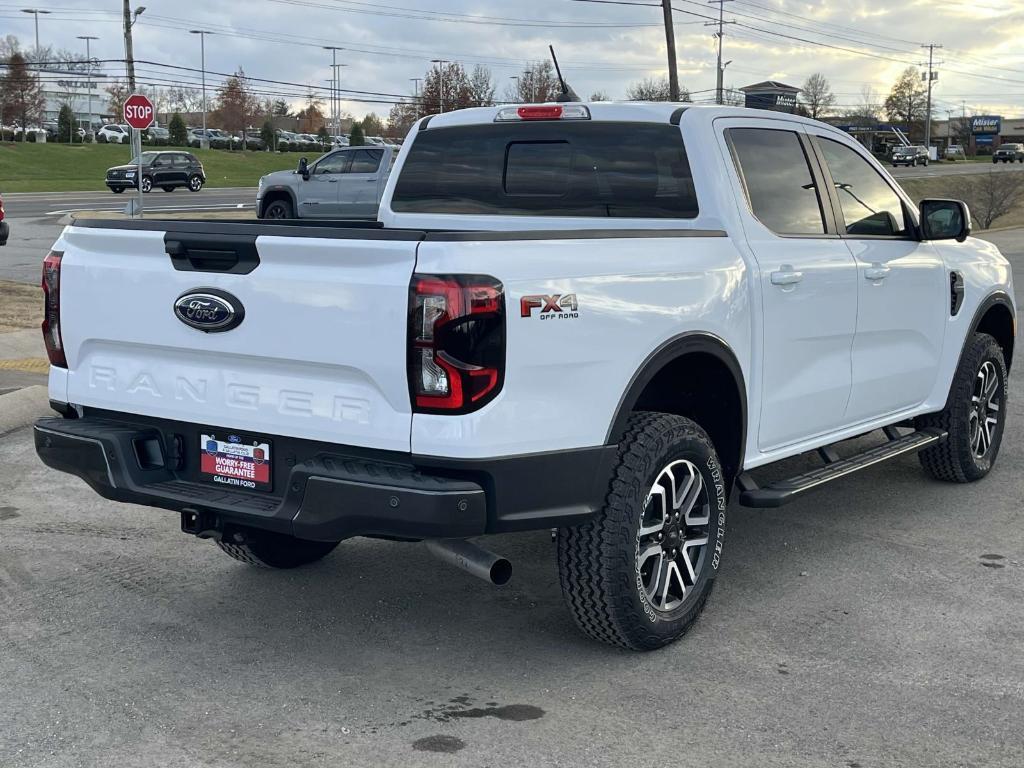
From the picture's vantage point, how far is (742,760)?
11.6ft

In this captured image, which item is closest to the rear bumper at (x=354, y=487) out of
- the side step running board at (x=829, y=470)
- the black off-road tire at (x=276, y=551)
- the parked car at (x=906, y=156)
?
the black off-road tire at (x=276, y=551)

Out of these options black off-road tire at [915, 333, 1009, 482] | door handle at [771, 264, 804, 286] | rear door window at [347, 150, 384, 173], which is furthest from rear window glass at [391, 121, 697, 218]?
rear door window at [347, 150, 384, 173]

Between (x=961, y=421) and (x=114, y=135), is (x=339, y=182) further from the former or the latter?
(x=114, y=135)

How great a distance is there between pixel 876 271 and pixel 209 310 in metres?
3.10

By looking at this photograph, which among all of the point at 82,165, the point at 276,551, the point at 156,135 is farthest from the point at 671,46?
the point at 156,135

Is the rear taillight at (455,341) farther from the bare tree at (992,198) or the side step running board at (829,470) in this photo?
the bare tree at (992,198)

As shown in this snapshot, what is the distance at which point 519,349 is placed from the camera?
3.70 meters

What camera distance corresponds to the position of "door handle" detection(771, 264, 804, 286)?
16.1 ft

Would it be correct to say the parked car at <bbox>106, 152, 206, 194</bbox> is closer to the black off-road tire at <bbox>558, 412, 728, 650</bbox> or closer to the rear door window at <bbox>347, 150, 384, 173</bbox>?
the rear door window at <bbox>347, 150, 384, 173</bbox>

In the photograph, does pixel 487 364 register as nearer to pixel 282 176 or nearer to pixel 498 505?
pixel 498 505

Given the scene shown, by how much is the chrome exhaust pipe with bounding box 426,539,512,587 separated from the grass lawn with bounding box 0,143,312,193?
146 feet

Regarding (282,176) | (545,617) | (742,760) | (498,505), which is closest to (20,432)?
(545,617)

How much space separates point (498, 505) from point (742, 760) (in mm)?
1019

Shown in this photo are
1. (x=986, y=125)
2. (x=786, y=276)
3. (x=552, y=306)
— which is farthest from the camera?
(x=986, y=125)
